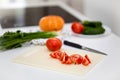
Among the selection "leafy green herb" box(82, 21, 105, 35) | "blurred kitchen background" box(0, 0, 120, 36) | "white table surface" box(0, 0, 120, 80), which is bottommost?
"white table surface" box(0, 0, 120, 80)

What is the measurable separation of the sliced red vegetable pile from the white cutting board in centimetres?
1

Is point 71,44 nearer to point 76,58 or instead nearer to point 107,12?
point 76,58

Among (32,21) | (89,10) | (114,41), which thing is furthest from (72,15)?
(114,41)

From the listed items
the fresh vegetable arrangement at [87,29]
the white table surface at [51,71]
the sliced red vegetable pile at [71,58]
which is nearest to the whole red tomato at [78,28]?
the fresh vegetable arrangement at [87,29]

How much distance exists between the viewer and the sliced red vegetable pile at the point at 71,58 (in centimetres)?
83

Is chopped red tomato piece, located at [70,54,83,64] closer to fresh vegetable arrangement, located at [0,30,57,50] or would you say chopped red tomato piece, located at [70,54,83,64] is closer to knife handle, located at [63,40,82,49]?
knife handle, located at [63,40,82,49]

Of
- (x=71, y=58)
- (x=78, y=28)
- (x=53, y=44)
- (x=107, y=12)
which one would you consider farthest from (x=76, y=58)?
(x=107, y=12)

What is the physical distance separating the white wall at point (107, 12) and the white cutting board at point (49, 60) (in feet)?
1.33

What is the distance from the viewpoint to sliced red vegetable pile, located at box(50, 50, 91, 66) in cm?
83

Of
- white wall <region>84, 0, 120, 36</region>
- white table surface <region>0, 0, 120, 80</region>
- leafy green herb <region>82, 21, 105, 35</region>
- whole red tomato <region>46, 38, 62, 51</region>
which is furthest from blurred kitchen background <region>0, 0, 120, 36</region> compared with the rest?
whole red tomato <region>46, 38, 62, 51</region>

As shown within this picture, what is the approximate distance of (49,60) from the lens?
0.86m

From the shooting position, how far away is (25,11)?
165cm

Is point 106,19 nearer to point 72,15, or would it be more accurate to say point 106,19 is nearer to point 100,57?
point 72,15

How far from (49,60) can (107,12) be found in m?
0.62
